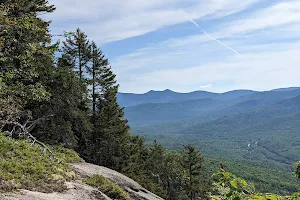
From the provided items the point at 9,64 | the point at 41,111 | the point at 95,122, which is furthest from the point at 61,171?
the point at 95,122

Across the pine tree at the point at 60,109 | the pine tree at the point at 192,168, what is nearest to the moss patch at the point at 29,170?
the pine tree at the point at 60,109

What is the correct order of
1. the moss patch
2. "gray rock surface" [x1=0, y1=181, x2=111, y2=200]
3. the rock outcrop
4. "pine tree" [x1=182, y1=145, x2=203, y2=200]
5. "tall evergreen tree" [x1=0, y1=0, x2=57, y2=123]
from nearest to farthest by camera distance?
1. "gray rock surface" [x1=0, y1=181, x2=111, y2=200]
2. the rock outcrop
3. the moss patch
4. "tall evergreen tree" [x1=0, y1=0, x2=57, y2=123]
5. "pine tree" [x1=182, y1=145, x2=203, y2=200]

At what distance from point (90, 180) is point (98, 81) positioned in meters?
17.8

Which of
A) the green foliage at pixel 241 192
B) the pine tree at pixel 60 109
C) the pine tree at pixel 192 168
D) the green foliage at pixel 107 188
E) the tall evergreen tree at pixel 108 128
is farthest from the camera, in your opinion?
the pine tree at pixel 192 168

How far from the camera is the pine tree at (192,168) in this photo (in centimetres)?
4028

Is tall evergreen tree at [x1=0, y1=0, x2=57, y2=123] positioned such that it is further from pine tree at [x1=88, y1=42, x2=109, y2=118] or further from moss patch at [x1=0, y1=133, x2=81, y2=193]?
pine tree at [x1=88, y1=42, x2=109, y2=118]

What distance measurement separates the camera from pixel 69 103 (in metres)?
23.0

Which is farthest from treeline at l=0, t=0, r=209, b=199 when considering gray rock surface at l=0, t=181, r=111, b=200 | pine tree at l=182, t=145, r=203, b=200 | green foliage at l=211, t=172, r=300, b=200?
green foliage at l=211, t=172, r=300, b=200

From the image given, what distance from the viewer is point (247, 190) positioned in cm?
368

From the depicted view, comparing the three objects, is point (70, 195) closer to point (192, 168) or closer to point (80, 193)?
point (80, 193)

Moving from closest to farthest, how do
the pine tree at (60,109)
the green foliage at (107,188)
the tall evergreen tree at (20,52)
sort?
the tall evergreen tree at (20,52), the green foliage at (107,188), the pine tree at (60,109)

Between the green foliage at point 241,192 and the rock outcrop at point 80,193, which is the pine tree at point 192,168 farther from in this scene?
the green foliage at point 241,192

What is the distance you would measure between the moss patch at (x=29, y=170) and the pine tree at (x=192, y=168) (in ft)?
93.3

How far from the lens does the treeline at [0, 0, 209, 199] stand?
1365 cm
